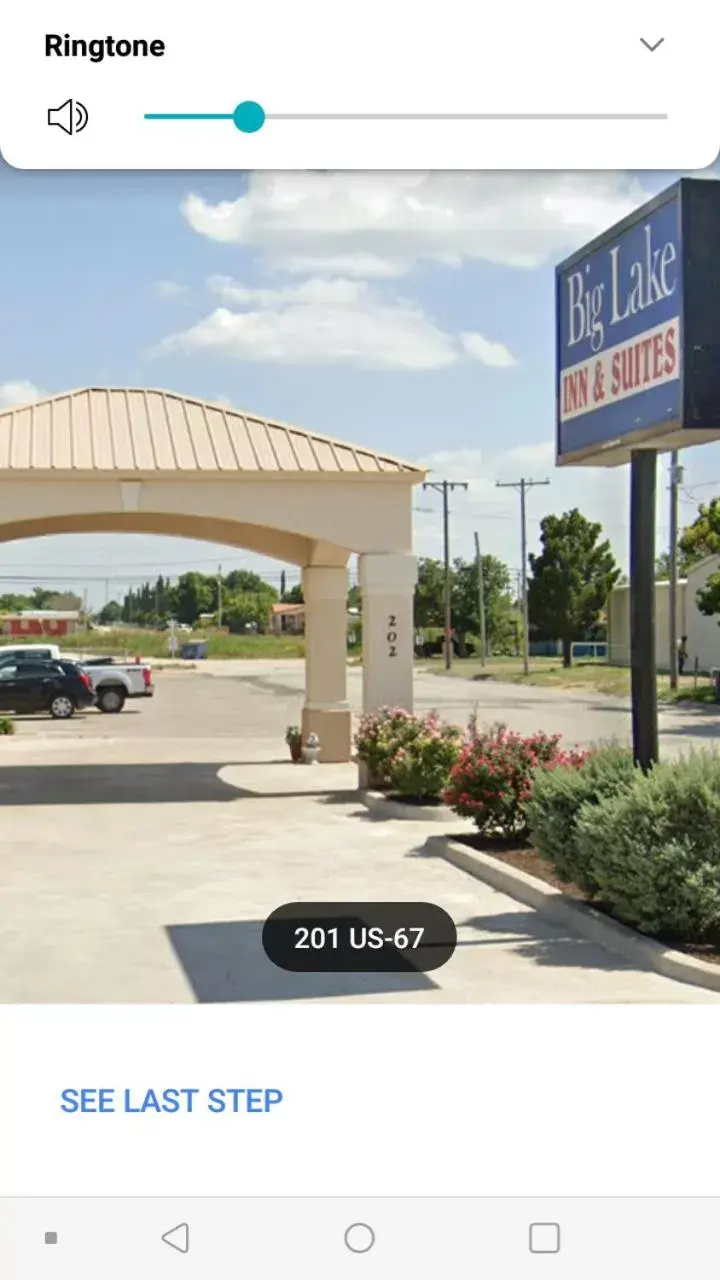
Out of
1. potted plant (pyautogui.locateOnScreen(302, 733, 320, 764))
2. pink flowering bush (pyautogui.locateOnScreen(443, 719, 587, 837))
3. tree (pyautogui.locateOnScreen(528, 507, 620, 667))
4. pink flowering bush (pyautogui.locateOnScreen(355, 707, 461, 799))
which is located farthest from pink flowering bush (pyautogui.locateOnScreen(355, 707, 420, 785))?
tree (pyautogui.locateOnScreen(528, 507, 620, 667))

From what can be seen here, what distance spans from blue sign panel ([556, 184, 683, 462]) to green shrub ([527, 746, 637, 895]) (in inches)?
75.9

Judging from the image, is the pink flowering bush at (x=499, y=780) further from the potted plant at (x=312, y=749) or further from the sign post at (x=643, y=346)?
the potted plant at (x=312, y=749)

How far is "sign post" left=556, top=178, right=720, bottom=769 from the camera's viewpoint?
15.9 feet

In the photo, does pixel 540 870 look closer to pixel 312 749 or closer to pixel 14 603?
pixel 312 749

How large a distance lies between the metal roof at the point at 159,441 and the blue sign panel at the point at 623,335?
Result: 8.23 metres

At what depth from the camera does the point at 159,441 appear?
48.7 feet

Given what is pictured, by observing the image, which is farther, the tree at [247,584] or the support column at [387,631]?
the tree at [247,584]

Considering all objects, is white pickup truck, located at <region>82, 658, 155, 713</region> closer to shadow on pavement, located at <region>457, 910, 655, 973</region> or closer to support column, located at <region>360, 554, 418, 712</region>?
support column, located at <region>360, 554, 418, 712</region>

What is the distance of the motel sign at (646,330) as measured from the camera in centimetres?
483

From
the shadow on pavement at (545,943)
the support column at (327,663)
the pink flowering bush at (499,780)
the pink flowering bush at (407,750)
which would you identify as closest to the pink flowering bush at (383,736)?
the pink flowering bush at (407,750)
